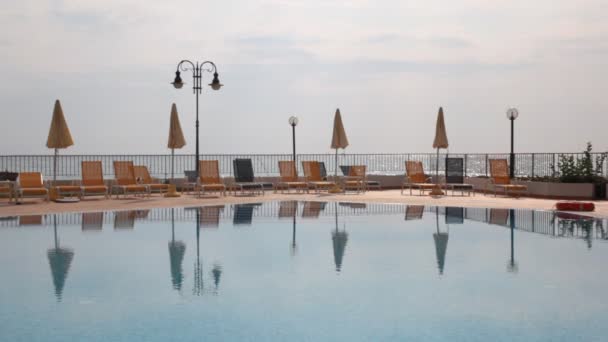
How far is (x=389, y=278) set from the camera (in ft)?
24.7

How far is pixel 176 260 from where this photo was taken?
8523 millimetres

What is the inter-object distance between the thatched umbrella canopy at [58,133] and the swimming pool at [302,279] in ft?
11.9

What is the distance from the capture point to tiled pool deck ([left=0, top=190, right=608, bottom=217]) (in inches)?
538

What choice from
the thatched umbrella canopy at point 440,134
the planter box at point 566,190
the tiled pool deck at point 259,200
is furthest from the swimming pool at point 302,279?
the thatched umbrella canopy at point 440,134

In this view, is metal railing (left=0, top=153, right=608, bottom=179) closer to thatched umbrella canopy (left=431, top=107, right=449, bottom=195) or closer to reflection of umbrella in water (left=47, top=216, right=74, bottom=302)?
thatched umbrella canopy (left=431, top=107, right=449, bottom=195)

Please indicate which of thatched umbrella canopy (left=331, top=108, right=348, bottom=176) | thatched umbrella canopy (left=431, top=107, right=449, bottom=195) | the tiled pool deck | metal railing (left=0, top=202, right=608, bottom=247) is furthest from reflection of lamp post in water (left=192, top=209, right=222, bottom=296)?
thatched umbrella canopy (left=331, top=108, right=348, bottom=176)

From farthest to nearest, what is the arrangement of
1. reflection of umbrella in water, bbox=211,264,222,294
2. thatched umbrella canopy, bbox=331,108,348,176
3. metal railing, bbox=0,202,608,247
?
thatched umbrella canopy, bbox=331,108,348,176
metal railing, bbox=0,202,608,247
reflection of umbrella in water, bbox=211,264,222,294

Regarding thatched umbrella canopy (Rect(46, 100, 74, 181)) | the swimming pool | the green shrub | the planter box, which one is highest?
thatched umbrella canopy (Rect(46, 100, 74, 181))

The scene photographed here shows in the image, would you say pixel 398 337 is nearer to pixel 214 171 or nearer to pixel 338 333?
pixel 338 333

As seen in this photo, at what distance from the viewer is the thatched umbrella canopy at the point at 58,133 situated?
1577 centimetres

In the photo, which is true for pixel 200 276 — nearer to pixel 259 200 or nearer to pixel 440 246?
pixel 440 246

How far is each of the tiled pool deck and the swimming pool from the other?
1.17m

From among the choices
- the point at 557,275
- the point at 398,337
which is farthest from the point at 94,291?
the point at 557,275

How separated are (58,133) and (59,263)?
27.0ft
